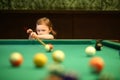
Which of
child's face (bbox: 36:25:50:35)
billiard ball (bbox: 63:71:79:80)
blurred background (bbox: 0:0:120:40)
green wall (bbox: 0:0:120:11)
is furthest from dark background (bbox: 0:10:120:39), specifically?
billiard ball (bbox: 63:71:79:80)

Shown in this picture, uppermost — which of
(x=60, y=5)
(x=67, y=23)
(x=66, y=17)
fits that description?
(x=60, y=5)

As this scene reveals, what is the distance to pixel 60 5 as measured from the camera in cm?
520

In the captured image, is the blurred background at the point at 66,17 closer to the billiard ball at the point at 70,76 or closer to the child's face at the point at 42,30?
the child's face at the point at 42,30

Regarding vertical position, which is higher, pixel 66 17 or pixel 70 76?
pixel 70 76

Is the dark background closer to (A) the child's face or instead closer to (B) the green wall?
(B) the green wall

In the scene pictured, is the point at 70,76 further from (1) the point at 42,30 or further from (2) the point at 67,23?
(2) the point at 67,23

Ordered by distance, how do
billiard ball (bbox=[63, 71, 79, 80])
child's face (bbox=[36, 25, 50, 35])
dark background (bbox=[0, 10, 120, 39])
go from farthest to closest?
1. dark background (bbox=[0, 10, 120, 39])
2. child's face (bbox=[36, 25, 50, 35])
3. billiard ball (bbox=[63, 71, 79, 80])

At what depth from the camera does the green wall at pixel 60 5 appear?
5156 mm

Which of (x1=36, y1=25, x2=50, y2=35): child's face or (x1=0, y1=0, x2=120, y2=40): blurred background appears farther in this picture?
(x1=0, y1=0, x2=120, y2=40): blurred background

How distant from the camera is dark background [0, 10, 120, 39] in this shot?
5.13 metres

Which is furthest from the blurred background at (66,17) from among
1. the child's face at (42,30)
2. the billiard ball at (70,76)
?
the billiard ball at (70,76)

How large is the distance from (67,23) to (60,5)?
0.40 metres

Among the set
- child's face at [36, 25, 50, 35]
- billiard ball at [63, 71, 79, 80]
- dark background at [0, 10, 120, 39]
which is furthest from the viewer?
dark background at [0, 10, 120, 39]

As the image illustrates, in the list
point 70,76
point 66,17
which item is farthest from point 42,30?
point 70,76
